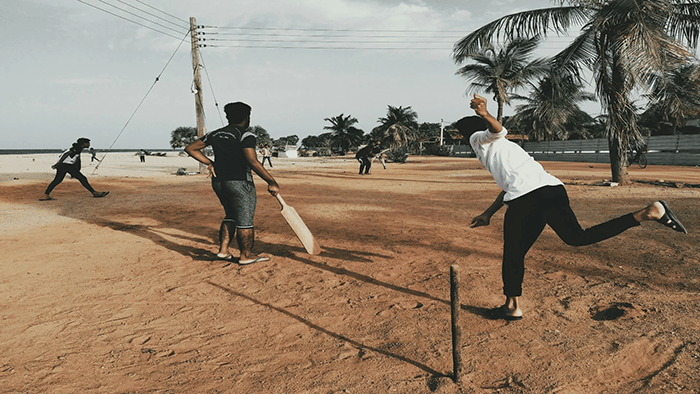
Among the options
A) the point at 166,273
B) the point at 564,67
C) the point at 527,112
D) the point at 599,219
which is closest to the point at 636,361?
the point at 166,273

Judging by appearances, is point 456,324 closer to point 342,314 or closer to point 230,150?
point 342,314

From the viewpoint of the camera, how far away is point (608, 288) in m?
4.15

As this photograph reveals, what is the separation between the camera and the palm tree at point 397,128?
51938 millimetres

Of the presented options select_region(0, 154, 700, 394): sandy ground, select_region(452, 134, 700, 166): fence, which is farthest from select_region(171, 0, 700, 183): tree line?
select_region(452, 134, 700, 166): fence

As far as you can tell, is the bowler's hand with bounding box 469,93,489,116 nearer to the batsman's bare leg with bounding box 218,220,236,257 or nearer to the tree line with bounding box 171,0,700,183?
the batsman's bare leg with bounding box 218,220,236,257

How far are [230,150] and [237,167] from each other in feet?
0.72

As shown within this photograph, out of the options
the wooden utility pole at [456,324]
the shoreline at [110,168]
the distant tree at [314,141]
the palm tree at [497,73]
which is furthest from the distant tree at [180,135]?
the wooden utility pole at [456,324]

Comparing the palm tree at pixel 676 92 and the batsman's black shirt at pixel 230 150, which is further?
the palm tree at pixel 676 92

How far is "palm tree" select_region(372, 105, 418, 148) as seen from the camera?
5194cm

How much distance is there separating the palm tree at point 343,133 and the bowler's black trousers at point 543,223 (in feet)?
186

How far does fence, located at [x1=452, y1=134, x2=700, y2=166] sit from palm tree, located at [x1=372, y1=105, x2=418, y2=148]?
14.8 m

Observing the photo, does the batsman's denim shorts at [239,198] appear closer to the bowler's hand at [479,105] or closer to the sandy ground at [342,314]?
the sandy ground at [342,314]

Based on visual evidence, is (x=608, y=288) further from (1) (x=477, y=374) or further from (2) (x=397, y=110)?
(2) (x=397, y=110)

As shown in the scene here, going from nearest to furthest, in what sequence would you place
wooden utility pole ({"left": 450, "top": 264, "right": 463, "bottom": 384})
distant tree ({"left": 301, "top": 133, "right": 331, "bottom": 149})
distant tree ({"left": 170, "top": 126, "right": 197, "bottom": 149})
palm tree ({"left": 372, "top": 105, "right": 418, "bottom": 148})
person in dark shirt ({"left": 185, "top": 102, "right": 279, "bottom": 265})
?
1. wooden utility pole ({"left": 450, "top": 264, "right": 463, "bottom": 384})
2. person in dark shirt ({"left": 185, "top": 102, "right": 279, "bottom": 265})
3. palm tree ({"left": 372, "top": 105, "right": 418, "bottom": 148})
4. distant tree ({"left": 170, "top": 126, "right": 197, "bottom": 149})
5. distant tree ({"left": 301, "top": 133, "right": 331, "bottom": 149})
